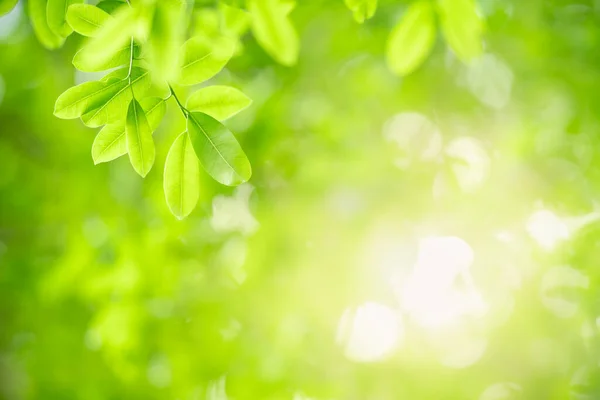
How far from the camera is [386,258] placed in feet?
7.97

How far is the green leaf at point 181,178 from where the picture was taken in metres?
0.69

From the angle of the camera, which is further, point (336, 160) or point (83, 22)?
point (336, 160)

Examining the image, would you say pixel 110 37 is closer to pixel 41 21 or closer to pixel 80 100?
pixel 80 100

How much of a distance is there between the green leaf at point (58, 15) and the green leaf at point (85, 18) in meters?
0.09

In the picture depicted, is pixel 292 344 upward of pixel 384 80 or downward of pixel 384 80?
downward

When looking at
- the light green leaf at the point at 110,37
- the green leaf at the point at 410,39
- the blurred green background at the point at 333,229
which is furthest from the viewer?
the blurred green background at the point at 333,229

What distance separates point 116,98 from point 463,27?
47 centimetres

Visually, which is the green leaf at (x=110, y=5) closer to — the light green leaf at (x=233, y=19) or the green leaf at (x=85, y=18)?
the green leaf at (x=85, y=18)

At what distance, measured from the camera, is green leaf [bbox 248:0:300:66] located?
53cm

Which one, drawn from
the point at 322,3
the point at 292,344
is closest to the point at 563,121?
the point at 322,3

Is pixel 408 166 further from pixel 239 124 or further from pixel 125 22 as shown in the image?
pixel 125 22

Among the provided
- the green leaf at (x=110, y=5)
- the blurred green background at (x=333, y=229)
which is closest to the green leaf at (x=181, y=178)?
the green leaf at (x=110, y=5)

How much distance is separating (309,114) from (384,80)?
372 millimetres

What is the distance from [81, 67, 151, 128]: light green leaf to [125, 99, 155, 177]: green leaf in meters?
0.04
